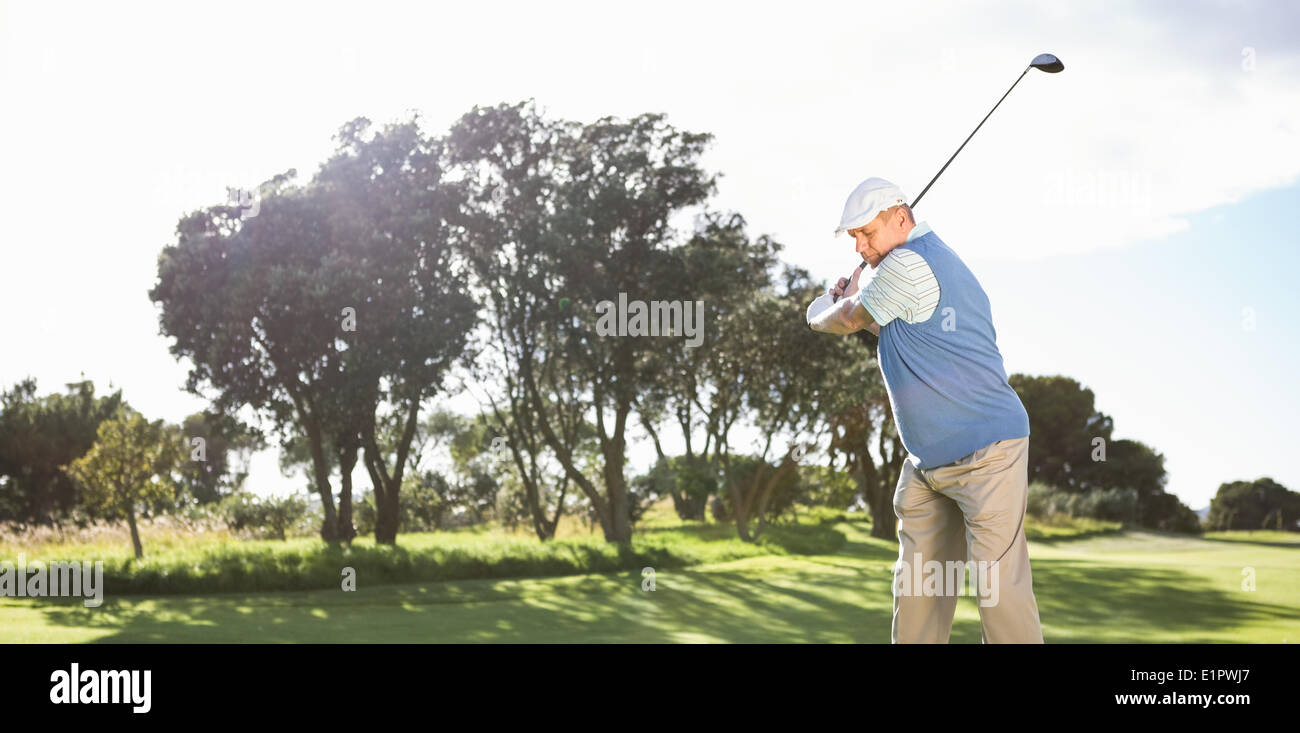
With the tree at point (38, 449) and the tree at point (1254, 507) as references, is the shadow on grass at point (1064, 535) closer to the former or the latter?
the tree at point (1254, 507)

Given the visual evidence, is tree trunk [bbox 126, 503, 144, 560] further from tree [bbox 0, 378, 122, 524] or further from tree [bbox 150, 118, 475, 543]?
tree [bbox 0, 378, 122, 524]

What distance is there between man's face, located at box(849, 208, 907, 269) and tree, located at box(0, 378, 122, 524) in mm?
39368

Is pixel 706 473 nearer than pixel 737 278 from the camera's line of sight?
No

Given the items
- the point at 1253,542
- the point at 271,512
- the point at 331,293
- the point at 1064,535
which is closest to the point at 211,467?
the point at 271,512

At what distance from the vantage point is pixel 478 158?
101 ft

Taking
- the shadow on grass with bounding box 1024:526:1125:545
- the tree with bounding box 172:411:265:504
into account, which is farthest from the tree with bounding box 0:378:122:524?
the shadow on grass with bounding box 1024:526:1125:545

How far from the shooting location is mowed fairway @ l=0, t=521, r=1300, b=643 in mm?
14250

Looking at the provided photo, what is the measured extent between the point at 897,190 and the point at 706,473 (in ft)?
121

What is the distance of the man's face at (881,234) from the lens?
5043mm

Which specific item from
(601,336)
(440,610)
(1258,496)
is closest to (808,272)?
(601,336)

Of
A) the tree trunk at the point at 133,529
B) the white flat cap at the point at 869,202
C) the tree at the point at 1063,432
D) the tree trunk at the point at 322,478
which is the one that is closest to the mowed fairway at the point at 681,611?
the tree trunk at the point at 133,529

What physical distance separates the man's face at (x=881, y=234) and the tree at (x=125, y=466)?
807 inches
